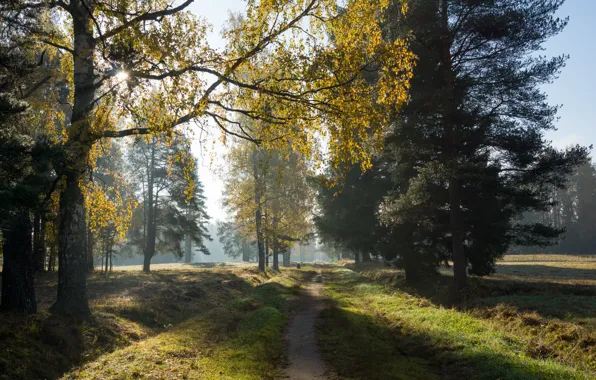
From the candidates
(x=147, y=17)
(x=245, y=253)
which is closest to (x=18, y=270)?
(x=147, y=17)

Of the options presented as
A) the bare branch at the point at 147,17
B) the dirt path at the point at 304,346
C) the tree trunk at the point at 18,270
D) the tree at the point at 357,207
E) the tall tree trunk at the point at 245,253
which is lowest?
the tall tree trunk at the point at 245,253

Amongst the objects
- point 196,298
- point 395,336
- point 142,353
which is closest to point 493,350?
point 395,336

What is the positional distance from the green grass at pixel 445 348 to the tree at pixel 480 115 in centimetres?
581

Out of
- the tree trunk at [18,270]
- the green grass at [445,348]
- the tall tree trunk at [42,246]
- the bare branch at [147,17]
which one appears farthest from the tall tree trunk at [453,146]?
the tall tree trunk at [42,246]

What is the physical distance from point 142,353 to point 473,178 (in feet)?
44.2

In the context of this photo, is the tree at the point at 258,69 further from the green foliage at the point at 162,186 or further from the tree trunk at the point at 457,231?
the green foliage at the point at 162,186

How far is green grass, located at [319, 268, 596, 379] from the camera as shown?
7.14 metres

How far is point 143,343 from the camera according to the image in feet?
31.3

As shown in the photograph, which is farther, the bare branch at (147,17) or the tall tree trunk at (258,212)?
the tall tree trunk at (258,212)

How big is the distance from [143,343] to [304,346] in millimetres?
4192

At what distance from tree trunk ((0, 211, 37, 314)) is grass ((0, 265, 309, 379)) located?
60 centimetres

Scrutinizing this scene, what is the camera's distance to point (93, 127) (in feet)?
31.2

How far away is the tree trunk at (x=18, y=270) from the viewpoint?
31.8 ft

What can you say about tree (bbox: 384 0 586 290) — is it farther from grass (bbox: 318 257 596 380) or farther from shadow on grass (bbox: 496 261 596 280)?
shadow on grass (bbox: 496 261 596 280)
